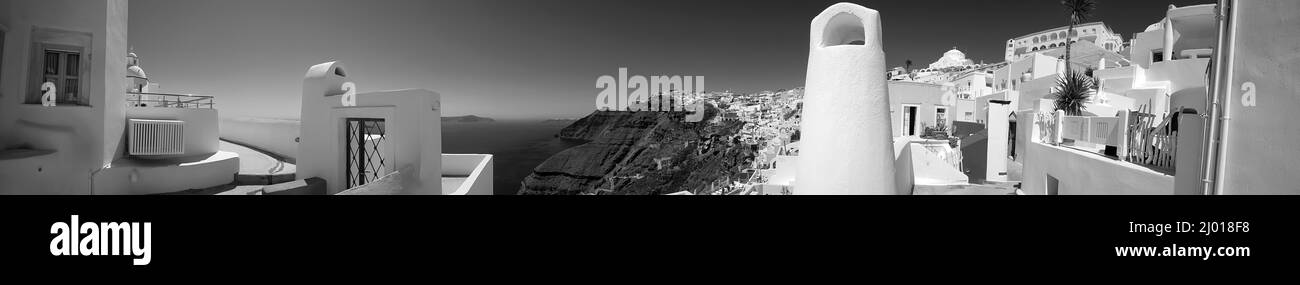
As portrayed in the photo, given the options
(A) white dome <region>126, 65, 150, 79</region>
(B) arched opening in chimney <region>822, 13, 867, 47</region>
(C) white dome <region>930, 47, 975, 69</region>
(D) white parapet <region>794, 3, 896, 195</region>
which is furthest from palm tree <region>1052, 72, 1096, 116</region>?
(C) white dome <region>930, 47, 975, 69</region>

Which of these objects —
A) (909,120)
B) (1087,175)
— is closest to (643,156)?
(909,120)

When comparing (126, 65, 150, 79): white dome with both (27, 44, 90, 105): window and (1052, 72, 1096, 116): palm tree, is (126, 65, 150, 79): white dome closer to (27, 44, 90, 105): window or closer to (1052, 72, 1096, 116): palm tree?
(27, 44, 90, 105): window

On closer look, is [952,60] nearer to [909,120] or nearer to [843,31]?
[909,120]
